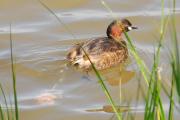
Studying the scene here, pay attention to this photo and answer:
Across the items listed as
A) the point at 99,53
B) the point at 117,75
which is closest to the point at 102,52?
the point at 99,53

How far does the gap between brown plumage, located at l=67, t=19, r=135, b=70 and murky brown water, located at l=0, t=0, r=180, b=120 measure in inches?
5.3

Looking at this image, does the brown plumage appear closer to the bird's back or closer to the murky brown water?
the bird's back

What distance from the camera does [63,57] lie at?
8422 mm

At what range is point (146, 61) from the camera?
8023 millimetres

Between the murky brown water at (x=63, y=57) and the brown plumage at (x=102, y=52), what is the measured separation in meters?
0.14

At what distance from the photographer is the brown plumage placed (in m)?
8.02

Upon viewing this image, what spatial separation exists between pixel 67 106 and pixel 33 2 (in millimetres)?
3629

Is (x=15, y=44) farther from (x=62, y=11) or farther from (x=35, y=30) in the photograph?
(x=62, y=11)

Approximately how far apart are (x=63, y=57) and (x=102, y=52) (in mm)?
522

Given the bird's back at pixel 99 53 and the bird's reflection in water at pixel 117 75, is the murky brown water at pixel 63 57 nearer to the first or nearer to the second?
the bird's reflection in water at pixel 117 75

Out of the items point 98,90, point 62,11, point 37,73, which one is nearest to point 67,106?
point 98,90

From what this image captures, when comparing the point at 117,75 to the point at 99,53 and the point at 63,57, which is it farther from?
the point at 63,57

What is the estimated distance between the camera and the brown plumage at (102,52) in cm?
802

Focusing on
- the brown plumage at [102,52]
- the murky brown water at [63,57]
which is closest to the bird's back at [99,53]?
the brown plumage at [102,52]
